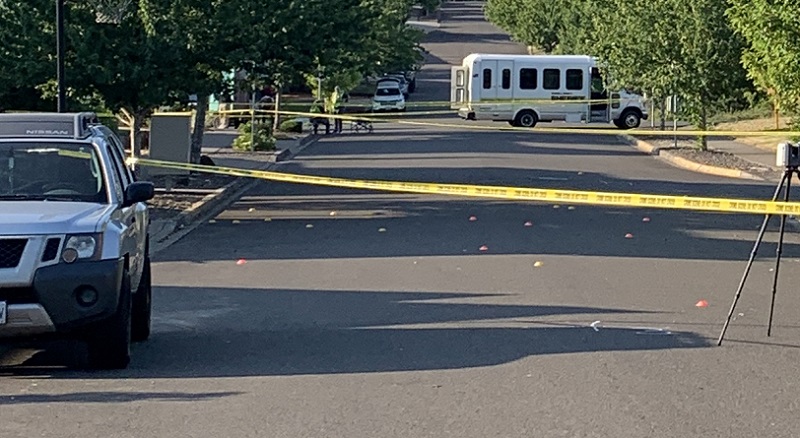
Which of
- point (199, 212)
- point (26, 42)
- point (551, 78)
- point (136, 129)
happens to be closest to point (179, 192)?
point (136, 129)

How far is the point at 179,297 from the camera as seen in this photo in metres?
13.1

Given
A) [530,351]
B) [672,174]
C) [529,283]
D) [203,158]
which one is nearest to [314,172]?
[203,158]

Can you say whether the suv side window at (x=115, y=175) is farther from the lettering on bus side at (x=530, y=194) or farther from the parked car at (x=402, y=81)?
the parked car at (x=402, y=81)

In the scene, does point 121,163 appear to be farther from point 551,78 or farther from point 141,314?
point 551,78

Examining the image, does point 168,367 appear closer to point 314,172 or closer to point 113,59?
point 113,59

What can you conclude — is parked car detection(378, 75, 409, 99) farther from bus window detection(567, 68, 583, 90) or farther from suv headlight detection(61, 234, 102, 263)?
suv headlight detection(61, 234, 102, 263)

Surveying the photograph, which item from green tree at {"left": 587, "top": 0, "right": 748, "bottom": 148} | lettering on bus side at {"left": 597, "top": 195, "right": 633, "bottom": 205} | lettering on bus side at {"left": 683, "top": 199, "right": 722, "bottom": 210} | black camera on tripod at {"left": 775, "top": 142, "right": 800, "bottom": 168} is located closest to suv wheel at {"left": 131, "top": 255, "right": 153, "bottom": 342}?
lettering on bus side at {"left": 683, "top": 199, "right": 722, "bottom": 210}

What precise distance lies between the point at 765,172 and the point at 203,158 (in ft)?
39.4

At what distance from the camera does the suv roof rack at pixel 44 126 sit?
1024 cm

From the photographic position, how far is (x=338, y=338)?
10.7 metres

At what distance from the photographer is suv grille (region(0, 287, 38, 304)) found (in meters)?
8.73

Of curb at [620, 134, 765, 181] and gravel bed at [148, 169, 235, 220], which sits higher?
curb at [620, 134, 765, 181]

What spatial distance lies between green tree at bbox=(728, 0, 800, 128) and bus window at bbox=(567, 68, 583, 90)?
1234 inches

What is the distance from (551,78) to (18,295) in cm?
4257
